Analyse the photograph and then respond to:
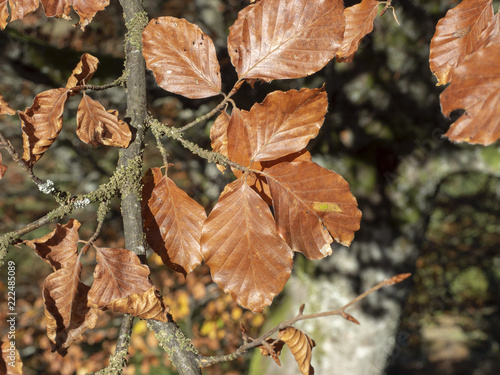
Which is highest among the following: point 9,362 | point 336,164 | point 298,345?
point 9,362

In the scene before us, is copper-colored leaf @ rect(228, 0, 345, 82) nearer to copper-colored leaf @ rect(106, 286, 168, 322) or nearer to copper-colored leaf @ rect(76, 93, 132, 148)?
copper-colored leaf @ rect(76, 93, 132, 148)

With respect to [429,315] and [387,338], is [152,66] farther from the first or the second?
[429,315]

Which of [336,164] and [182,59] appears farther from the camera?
[336,164]

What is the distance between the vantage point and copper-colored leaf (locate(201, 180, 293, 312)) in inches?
21.4

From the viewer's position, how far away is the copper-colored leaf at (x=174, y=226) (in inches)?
24.5

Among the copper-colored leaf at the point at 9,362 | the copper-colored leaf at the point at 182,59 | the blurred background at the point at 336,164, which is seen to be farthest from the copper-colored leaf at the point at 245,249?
the blurred background at the point at 336,164

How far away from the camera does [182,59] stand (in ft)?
2.08

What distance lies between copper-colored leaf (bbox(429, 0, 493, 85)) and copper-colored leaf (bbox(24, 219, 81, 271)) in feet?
1.95

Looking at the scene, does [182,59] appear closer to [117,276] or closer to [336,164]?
[117,276]

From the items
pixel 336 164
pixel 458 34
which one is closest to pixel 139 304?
pixel 458 34

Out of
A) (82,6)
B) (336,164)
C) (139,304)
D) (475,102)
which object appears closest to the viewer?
(475,102)

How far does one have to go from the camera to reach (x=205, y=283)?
3650 mm

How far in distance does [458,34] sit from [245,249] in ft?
1.44

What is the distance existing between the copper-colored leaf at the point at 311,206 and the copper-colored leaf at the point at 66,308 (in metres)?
0.30
